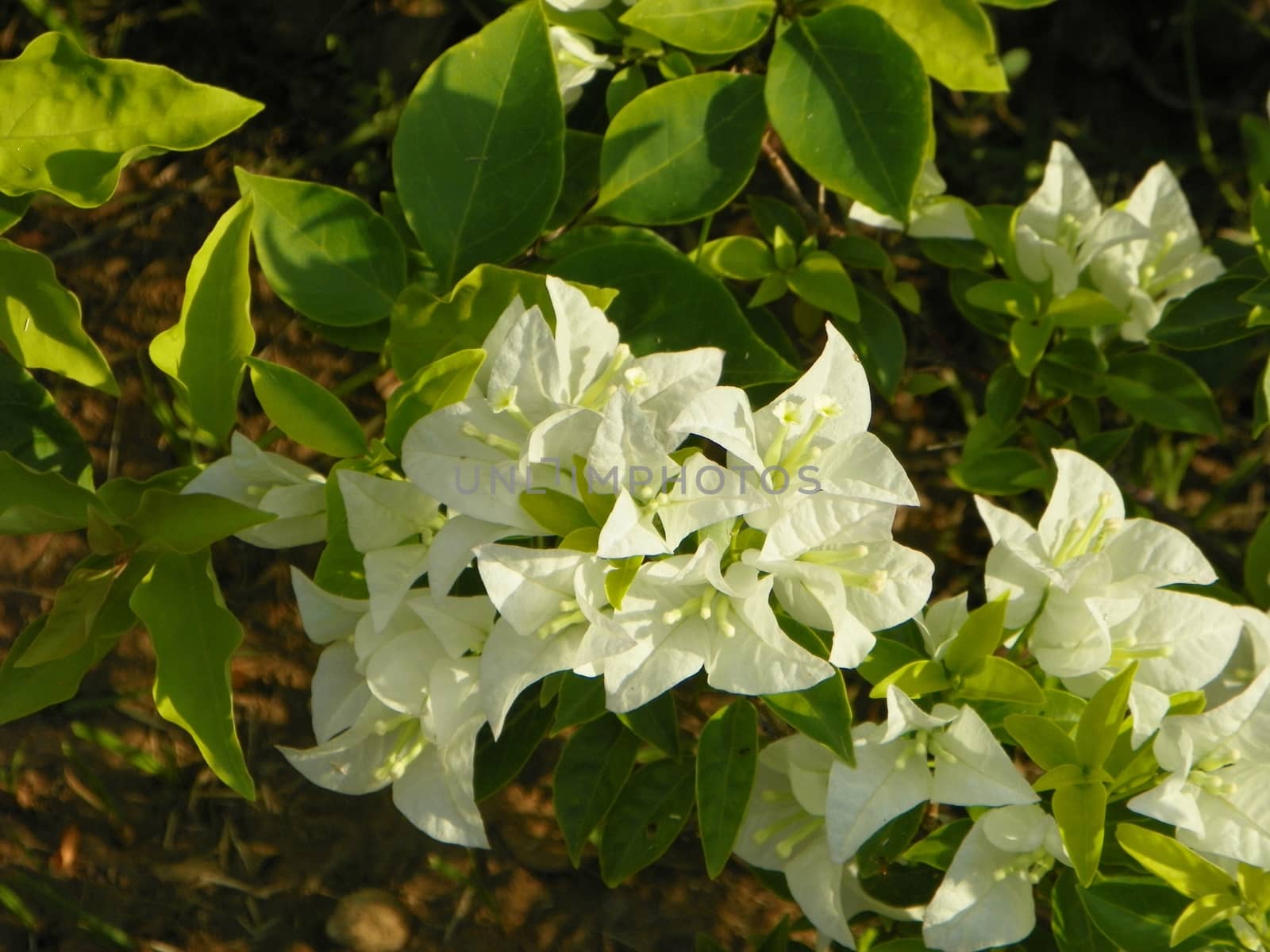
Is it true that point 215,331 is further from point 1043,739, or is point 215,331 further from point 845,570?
point 1043,739

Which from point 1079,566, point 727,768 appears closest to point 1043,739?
point 1079,566

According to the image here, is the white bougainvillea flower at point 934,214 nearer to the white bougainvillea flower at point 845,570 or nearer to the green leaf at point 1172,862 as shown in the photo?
the white bougainvillea flower at point 845,570

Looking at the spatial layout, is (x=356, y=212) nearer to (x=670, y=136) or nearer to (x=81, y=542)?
(x=670, y=136)

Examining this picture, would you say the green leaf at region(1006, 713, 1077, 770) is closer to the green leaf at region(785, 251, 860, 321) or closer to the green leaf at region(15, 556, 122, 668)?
the green leaf at region(785, 251, 860, 321)

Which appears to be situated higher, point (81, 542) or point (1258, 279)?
point (1258, 279)

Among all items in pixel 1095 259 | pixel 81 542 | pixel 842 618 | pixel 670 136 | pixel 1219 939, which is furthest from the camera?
pixel 81 542

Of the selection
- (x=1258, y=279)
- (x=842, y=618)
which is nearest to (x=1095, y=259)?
(x=1258, y=279)
